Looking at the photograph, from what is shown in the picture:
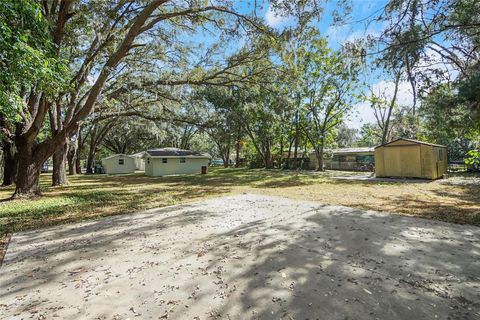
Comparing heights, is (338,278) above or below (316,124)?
below

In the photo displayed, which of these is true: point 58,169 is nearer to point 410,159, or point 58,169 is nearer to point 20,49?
point 20,49

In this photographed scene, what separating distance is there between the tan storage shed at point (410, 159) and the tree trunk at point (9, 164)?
→ 21.6 metres

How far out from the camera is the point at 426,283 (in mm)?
2854

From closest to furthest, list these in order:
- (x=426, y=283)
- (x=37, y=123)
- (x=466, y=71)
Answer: (x=426, y=283), (x=466, y=71), (x=37, y=123)

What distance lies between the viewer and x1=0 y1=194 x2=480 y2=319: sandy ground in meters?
2.47

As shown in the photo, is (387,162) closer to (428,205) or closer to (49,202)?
(428,205)

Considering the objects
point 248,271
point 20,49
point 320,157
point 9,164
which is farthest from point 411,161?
point 9,164

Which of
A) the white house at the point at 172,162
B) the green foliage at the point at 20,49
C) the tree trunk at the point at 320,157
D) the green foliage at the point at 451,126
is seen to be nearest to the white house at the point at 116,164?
the white house at the point at 172,162

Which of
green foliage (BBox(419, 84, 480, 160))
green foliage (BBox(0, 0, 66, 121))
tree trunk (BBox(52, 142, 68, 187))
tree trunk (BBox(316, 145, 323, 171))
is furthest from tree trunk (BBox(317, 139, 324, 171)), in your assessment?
green foliage (BBox(0, 0, 66, 121))

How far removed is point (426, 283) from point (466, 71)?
21.0 ft

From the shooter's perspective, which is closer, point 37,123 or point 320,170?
point 37,123

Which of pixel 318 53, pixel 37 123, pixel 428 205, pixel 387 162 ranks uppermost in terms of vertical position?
pixel 318 53

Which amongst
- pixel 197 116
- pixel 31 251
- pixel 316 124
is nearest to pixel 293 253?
pixel 31 251

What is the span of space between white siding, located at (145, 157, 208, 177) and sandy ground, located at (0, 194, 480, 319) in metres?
18.1
